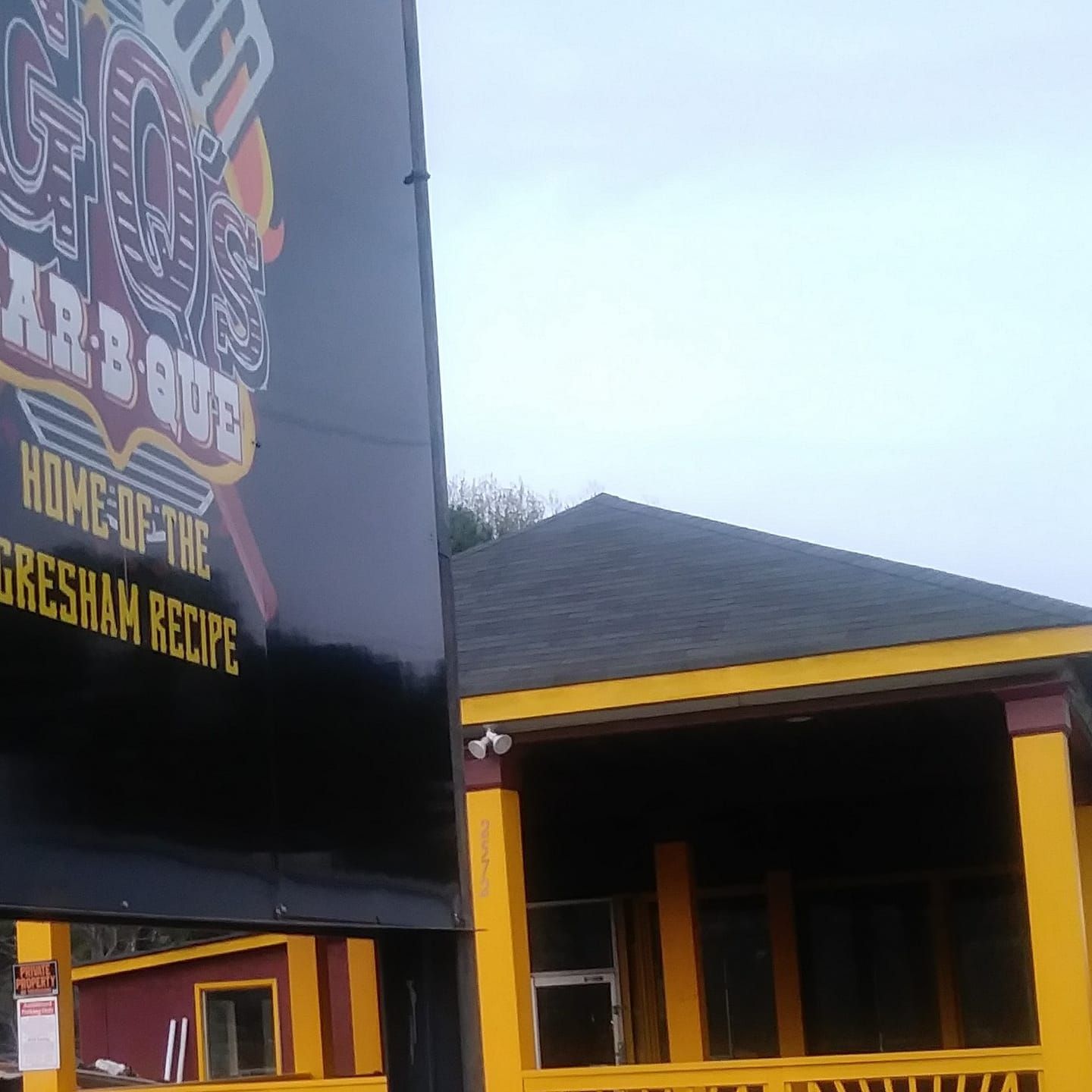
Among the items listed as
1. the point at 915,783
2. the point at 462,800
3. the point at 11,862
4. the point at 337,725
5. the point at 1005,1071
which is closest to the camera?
the point at 11,862

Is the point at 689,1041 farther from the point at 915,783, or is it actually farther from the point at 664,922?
the point at 915,783

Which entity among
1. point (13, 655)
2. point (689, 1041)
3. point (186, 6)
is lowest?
point (689, 1041)

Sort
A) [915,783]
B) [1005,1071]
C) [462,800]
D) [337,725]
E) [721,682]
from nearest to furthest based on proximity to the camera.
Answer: [337,725] → [462,800] → [1005,1071] → [721,682] → [915,783]

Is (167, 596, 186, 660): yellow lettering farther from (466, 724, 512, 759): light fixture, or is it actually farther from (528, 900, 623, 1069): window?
(528, 900, 623, 1069): window

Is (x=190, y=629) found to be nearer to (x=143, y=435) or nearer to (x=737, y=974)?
(x=143, y=435)

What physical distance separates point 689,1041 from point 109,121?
1083 cm

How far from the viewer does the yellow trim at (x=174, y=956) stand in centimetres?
1742

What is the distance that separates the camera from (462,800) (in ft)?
16.8

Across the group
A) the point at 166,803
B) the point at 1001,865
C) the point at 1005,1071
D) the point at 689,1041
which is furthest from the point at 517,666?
the point at 166,803

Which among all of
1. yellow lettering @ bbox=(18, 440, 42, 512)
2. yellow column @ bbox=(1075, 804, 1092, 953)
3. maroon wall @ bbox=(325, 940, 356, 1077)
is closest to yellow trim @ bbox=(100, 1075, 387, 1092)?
maroon wall @ bbox=(325, 940, 356, 1077)

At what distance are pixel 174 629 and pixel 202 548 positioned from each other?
8.8 inches

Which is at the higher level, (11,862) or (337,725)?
(337,725)

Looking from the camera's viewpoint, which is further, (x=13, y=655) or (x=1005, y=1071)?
(x=1005, y=1071)

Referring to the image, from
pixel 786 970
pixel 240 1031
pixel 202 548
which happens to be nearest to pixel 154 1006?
pixel 240 1031
